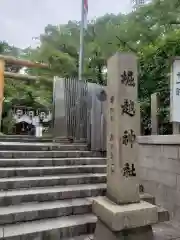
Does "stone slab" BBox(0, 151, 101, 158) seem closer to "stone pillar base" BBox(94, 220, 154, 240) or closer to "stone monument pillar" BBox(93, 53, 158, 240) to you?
"stone monument pillar" BBox(93, 53, 158, 240)

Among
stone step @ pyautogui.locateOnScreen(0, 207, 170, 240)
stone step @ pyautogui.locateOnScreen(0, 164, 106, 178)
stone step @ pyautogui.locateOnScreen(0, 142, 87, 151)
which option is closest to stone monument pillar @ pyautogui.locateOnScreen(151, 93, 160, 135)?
stone step @ pyautogui.locateOnScreen(0, 164, 106, 178)

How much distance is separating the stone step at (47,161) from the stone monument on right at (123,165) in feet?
7.21

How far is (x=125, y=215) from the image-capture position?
278cm

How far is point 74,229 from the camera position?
3436 millimetres

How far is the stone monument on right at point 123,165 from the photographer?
2.88 metres

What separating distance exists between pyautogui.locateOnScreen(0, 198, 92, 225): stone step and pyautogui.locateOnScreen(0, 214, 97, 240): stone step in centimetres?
8

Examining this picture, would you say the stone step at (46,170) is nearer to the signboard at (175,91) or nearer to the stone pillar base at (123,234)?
the stone pillar base at (123,234)

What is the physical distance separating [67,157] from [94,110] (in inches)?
64.7

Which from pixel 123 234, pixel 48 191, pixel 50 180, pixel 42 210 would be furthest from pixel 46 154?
pixel 123 234

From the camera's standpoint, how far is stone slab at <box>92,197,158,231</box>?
274cm

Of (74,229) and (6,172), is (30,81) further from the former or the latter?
(74,229)

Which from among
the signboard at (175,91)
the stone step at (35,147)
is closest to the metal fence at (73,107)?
the stone step at (35,147)

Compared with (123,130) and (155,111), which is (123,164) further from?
(155,111)

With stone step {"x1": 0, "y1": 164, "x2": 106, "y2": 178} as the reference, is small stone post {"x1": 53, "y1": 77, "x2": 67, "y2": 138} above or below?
above
